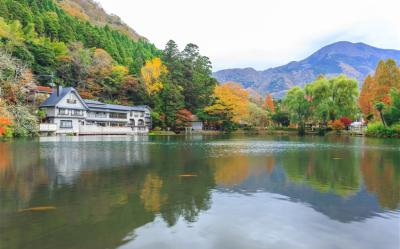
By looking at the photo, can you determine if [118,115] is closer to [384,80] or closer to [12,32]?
[12,32]

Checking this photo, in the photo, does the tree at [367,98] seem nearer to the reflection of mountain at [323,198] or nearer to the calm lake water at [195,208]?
the calm lake water at [195,208]

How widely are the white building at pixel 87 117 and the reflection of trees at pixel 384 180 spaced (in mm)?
39595

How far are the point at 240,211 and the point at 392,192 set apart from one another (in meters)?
4.91

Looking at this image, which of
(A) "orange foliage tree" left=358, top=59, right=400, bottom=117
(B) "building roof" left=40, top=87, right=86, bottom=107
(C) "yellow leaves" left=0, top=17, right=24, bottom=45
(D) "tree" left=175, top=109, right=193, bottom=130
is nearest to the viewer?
(B) "building roof" left=40, top=87, right=86, bottom=107

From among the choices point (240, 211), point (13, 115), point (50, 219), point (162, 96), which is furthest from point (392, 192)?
point (162, 96)

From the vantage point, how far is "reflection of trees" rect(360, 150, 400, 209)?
8.41 m

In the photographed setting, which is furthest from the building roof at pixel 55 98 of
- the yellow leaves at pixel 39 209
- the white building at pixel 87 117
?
the yellow leaves at pixel 39 209

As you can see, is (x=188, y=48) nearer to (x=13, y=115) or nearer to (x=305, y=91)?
(x=305, y=91)

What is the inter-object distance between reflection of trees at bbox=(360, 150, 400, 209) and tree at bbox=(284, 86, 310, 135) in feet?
147

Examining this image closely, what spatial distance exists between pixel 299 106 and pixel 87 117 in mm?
36063

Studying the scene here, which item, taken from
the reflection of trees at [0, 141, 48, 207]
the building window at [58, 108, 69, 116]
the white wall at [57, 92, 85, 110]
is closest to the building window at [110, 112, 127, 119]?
the white wall at [57, 92, 85, 110]

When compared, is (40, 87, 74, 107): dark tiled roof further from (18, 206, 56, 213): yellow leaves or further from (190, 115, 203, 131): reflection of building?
(18, 206, 56, 213): yellow leaves

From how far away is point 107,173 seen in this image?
11.9 metres

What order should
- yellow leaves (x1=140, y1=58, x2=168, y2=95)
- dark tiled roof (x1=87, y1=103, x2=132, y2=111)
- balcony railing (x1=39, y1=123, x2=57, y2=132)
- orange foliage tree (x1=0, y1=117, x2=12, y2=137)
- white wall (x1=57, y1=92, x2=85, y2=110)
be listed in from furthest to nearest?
yellow leaves (x1=140, y1=58, x2=168, y2=95) → dark tiled roof (x1=87, y1=103, x2=132, y2=111) → white wall (x1=57, y1=92, x2=85, y2=110) → balcony railing (x1=39, y1=123, x2=57, y2=132) → orange foliage tree (x1=0, y1=117, x2=12, y2=137)
